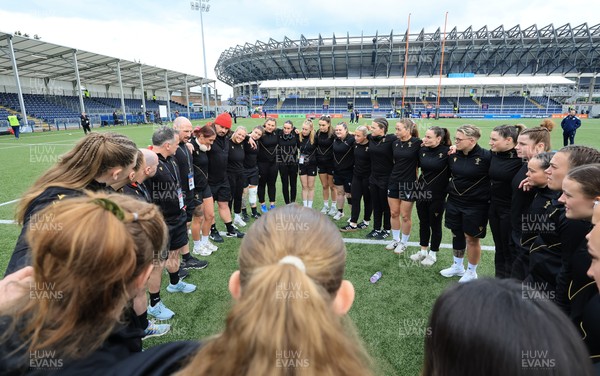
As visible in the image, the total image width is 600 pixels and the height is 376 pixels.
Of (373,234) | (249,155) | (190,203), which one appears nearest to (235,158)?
(249,155)

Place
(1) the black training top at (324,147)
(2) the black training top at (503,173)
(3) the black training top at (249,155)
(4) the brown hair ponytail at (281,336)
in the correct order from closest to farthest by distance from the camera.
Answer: (4) the brown hair ponytail at (281,336), (2) the black training top at (503,173), (3) the black training top at (249,155), (1) the black training top at (324,147)

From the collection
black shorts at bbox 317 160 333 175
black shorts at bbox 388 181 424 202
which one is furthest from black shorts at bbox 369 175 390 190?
black shorts at bbox 317 160 333 175

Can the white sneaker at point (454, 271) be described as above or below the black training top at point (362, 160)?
below

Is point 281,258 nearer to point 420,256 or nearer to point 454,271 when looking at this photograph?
point 454,271

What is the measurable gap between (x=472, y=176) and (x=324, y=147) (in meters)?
3.52

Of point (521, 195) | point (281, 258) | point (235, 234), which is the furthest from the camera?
point (235, 234)

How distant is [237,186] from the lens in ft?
21.9

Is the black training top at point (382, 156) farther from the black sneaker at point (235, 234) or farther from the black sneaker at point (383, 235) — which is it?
the black sneaker at point (235, 234)

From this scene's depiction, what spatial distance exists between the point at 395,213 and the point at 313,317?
4.88m

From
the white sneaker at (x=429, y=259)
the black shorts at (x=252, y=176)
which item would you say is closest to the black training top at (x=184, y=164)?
the black shorts at (x=252, y=176)

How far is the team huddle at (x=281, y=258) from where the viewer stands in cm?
89

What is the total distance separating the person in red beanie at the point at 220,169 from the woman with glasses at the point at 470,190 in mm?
3898

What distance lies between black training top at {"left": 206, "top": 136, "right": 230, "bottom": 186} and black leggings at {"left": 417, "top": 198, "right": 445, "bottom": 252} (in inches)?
139

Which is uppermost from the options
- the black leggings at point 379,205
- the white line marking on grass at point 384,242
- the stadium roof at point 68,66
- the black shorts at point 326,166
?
the stadium roof at point 68,66
